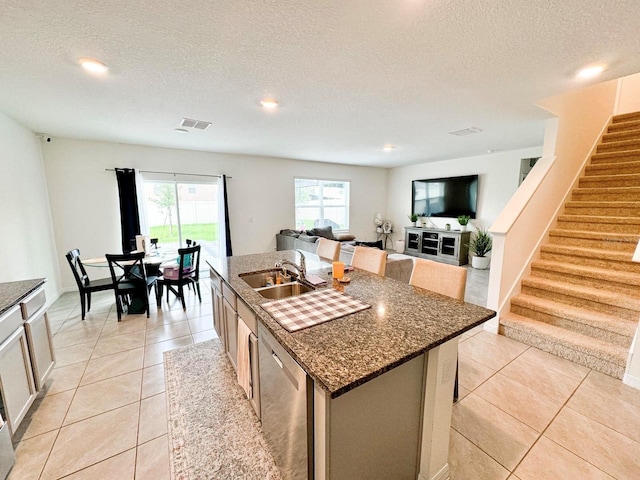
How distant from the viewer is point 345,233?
23.7 ft

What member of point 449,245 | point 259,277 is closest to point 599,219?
point 449,245

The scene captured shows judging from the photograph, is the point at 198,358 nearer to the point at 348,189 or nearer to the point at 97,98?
the point at 97,98

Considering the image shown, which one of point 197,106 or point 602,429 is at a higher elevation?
point 197,106

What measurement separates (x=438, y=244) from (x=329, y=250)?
168 inches

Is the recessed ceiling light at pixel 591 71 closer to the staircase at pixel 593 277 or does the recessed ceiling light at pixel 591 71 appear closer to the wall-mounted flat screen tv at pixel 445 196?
the staircase at pixel 593 277

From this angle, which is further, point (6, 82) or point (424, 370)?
point (6, 82)

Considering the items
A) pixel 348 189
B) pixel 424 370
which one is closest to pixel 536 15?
pixel 424 370

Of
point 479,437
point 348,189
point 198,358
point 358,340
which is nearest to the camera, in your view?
point 358,340

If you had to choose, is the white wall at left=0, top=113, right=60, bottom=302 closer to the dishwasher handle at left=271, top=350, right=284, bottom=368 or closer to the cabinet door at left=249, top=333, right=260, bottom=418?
the cabinet door at left=249, top=333, right=260, bottom=418

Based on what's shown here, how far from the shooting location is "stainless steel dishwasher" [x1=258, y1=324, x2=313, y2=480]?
1.02 metres

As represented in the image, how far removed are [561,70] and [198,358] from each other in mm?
3897

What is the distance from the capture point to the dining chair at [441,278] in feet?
5.49

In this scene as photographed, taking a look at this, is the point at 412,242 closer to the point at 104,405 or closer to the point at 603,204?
the point at 603,204

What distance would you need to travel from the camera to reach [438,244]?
624cm
